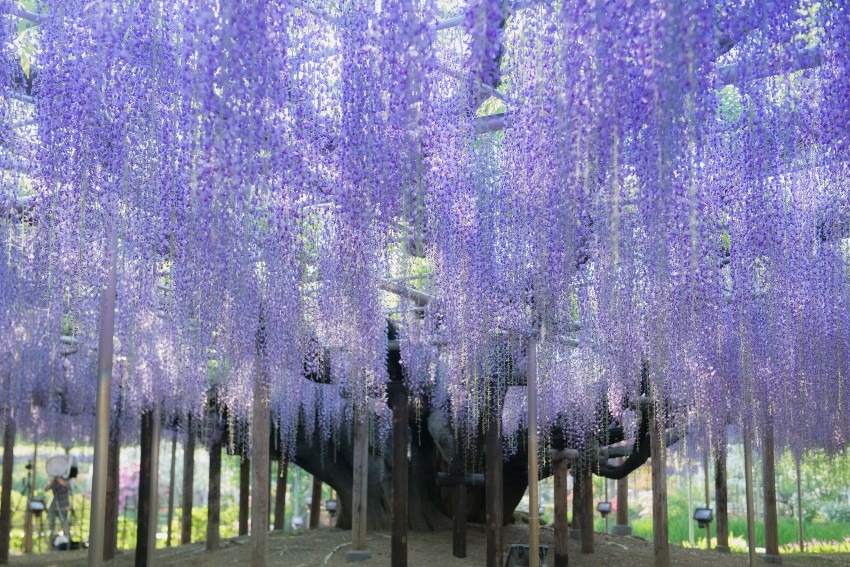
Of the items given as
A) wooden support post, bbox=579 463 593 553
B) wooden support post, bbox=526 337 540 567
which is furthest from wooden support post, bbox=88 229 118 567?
wooden support post, bbox=579 463 593 553

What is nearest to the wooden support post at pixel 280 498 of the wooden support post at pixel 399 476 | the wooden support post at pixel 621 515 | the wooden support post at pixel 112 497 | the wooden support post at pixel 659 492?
the wooden support post at pixel 112 497

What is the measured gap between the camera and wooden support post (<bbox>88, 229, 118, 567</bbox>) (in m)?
5.73

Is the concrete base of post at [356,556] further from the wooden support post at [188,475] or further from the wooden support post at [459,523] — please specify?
the wooden support post at [188,475]

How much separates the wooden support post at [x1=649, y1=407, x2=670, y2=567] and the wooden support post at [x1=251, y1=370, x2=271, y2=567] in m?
3.87

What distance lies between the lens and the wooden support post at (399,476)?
9688 millimetres

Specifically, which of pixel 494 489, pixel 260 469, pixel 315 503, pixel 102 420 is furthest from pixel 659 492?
pixel 315 503

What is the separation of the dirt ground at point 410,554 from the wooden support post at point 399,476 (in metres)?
1.12

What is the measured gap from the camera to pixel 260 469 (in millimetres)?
8555

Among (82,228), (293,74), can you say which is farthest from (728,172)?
(82,228)

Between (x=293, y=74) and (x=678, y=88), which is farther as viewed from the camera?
(x=293, y=74)

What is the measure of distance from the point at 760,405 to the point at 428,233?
17.2ft

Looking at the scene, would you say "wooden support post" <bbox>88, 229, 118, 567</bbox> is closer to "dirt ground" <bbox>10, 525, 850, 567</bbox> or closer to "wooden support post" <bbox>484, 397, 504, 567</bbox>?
"wooden support post" <bbox>484, 397, 504, 567</bbox>

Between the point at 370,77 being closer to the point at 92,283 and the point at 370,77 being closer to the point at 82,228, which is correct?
the point at 82,228

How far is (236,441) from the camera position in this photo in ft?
45.2
